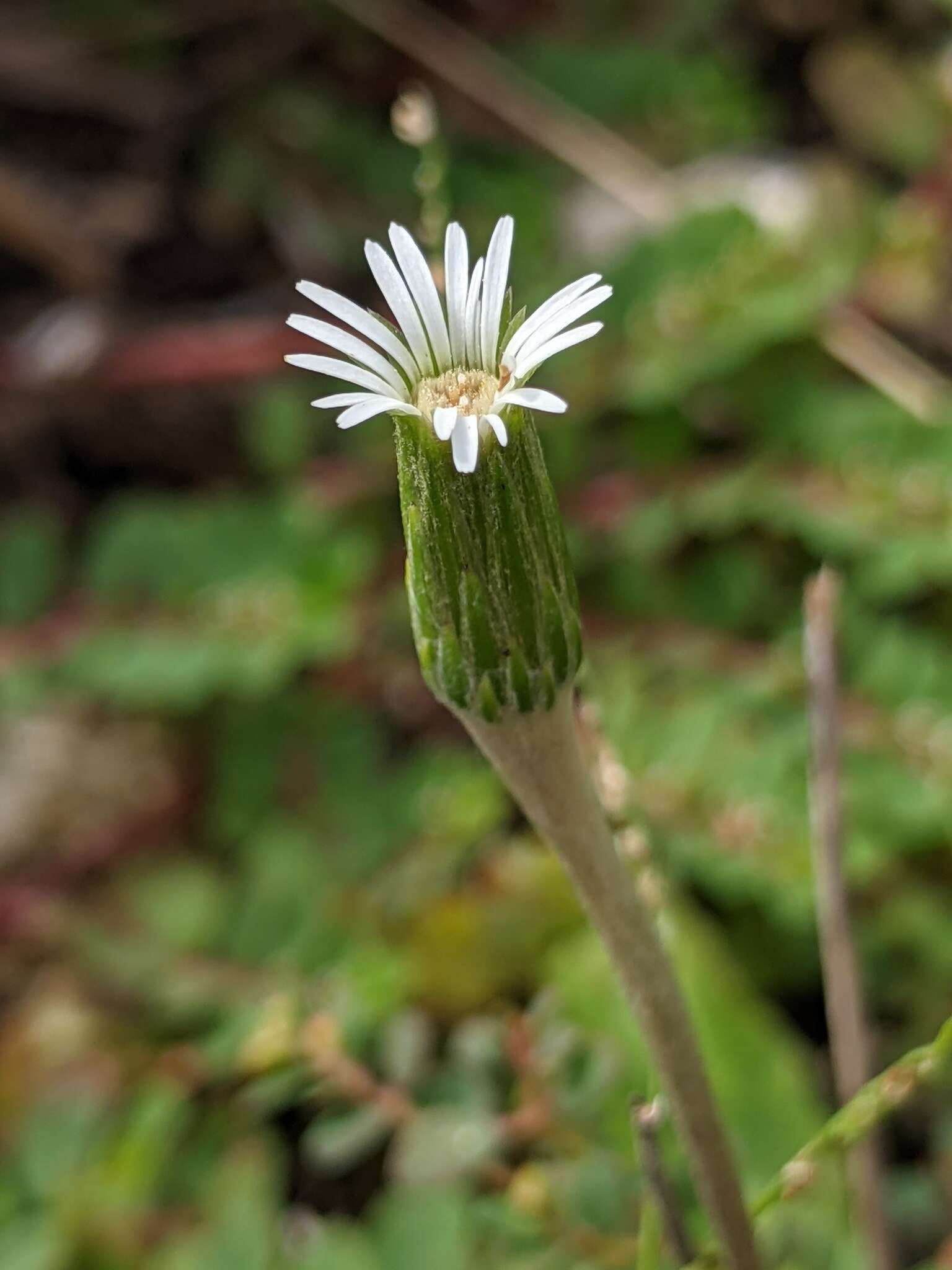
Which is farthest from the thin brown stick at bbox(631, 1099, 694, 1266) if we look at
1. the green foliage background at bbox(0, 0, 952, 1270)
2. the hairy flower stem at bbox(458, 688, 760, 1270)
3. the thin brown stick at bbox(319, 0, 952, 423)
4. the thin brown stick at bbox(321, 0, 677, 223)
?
the thin brown stick at bbox(321, 0, 677, 223)

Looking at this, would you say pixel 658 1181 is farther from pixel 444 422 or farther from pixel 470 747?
pixel 470 747

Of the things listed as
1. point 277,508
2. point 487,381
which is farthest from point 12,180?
point 487,381

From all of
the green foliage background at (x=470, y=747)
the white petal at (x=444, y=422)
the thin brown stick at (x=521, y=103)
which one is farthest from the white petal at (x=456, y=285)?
the thin brown stick at (x=521, y=103)

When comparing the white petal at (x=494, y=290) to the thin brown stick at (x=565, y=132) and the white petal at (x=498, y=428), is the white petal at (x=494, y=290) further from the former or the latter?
the thin brown stick at (x=565, y=132)

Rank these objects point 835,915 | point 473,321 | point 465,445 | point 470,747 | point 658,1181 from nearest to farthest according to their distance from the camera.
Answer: point 465,445 → point 473,321 → point 658,1181 → point 835,915 → point 470,747

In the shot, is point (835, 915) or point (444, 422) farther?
point (835, 915)

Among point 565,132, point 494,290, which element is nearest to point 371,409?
point 494,290
